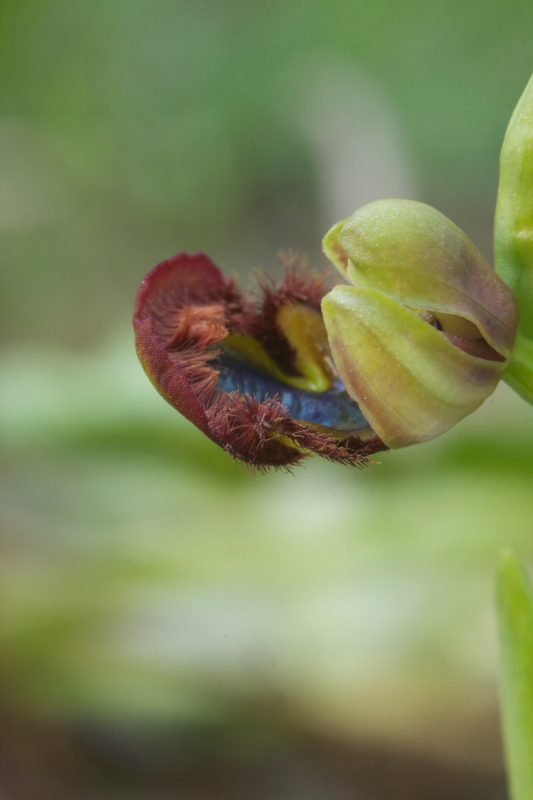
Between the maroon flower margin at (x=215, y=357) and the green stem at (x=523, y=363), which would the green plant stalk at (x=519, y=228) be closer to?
the green stem at (x=523, y=363)

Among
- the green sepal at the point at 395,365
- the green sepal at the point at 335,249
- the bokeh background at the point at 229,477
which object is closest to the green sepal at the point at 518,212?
the green sepal at the point at 395,365

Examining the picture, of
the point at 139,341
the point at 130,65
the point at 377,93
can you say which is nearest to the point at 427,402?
the point at 139,341

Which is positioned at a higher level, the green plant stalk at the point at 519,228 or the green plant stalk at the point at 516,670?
the green plant stalk at the point at 519,228

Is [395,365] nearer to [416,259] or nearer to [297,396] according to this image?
[416,259]

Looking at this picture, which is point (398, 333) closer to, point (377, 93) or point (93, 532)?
point (93, 532)

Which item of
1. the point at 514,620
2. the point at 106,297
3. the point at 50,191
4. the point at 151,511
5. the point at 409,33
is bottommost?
the point at 514,620

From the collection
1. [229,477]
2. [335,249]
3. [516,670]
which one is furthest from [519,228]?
[229,477]

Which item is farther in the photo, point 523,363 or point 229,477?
point 229,477
